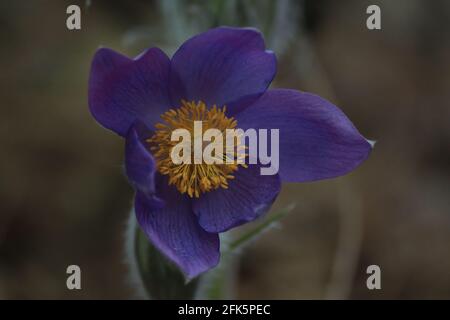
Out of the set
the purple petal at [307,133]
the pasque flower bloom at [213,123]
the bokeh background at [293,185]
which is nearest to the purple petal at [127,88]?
the pasque flower bloom at [213,123]

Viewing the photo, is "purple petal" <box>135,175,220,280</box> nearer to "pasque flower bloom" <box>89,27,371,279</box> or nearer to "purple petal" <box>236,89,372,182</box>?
"pasque flower bloom" <box>89,27,371,279</box>

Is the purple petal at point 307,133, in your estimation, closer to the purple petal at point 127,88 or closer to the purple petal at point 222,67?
the purple petal at point 222,67

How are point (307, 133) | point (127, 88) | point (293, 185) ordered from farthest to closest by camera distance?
point (293, 185), point (307, 133), point (127, 88)

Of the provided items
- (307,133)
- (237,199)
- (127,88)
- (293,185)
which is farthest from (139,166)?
(293,185)

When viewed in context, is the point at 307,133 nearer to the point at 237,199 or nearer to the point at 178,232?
the point at 237,199

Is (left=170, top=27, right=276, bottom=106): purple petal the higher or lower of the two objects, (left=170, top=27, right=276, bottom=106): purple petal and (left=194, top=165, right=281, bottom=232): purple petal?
the higher

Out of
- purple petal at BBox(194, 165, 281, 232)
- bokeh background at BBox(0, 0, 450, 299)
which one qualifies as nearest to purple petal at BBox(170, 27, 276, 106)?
purple petal at BBox(194, 165, 281, 232)
